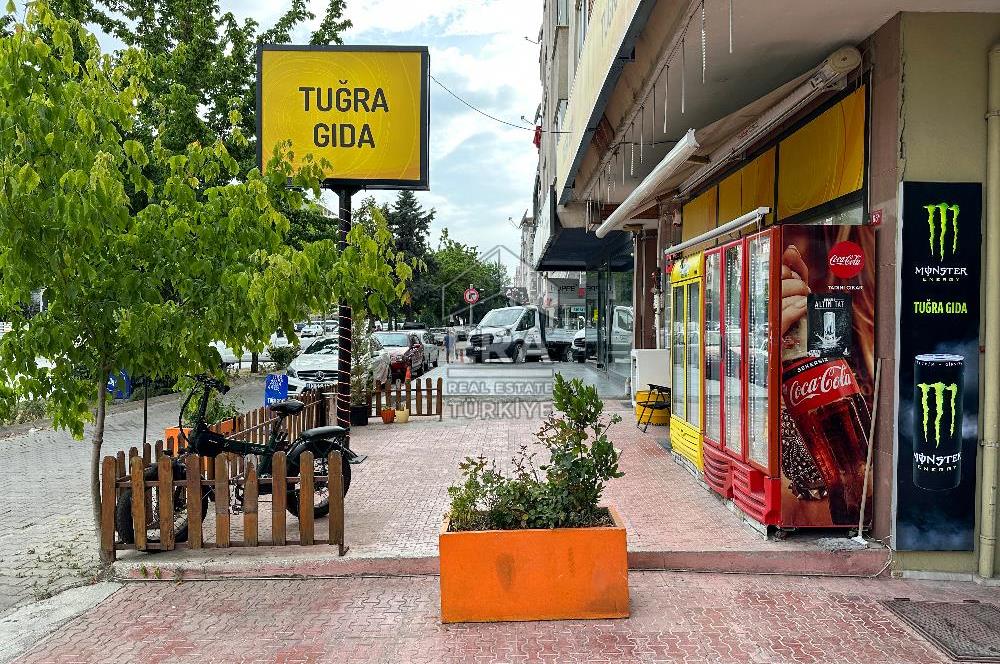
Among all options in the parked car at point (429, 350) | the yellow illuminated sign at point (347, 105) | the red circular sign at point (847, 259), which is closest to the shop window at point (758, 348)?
the red circular sign at point (847, 259)

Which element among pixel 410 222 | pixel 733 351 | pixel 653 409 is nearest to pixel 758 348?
pixel 733 351

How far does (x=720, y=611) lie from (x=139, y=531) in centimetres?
424

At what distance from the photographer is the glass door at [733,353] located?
20.6ft

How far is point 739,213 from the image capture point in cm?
825

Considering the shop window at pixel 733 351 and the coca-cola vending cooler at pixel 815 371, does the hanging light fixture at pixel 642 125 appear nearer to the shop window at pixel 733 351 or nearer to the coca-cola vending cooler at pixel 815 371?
the shop window at pixel 733 351

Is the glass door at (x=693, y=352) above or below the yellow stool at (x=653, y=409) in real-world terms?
above

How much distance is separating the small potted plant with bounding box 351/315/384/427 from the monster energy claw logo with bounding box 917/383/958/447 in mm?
8893

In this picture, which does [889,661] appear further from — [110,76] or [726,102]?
[110,76]

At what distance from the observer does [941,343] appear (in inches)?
200

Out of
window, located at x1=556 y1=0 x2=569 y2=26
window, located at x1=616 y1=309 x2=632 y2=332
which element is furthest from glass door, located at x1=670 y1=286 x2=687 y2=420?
window, located at x1=556 y1=0 x2=569 y2=26

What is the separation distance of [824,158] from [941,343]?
1.88 meters

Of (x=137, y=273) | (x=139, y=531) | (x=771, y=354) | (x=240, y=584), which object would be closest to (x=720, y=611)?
(x=771, y=354)

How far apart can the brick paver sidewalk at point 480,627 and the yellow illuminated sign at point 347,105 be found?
18.8ft

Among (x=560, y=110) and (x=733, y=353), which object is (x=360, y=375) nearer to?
Answer: (x=733, y=353)
